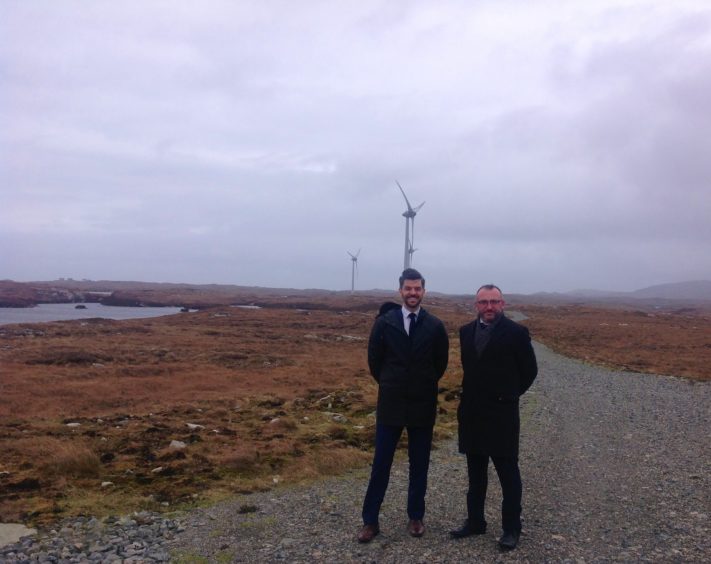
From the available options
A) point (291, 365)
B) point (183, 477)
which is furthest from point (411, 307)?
point (291, 365)

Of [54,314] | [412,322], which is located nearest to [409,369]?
[412,322]

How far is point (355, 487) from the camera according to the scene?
882 cm

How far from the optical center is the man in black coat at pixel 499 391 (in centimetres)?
607

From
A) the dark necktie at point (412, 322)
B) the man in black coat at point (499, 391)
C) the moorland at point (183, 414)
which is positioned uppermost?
the dark necktie at point (412, 322)

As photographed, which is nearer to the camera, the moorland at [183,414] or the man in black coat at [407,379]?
the man in black coat at [407,379]

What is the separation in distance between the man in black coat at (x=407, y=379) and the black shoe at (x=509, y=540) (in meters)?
0.91

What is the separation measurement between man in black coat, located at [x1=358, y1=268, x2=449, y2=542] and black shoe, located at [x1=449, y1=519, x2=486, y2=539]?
0.37 m

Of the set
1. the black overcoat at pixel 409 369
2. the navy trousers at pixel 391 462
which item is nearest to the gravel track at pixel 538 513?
the navy trousers at pixel 391 462

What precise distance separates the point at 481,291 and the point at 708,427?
407 inches

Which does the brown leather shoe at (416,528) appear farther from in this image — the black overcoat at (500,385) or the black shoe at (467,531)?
the black overcoat at (500,385)

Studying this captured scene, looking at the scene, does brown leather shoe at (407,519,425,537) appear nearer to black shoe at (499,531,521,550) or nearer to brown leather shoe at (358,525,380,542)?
brown leather shoe at (358,525,380,542)

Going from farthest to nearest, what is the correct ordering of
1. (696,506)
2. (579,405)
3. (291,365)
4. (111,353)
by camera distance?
(111,353), (291,365), (579,405), (696,506)

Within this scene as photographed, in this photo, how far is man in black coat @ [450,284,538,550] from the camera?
6.07 meters

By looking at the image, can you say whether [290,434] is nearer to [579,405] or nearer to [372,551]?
[372,551]
